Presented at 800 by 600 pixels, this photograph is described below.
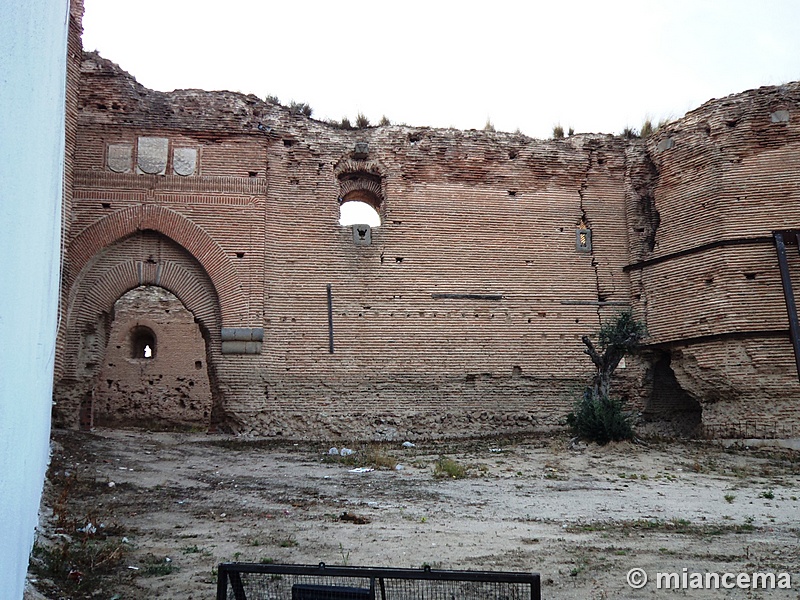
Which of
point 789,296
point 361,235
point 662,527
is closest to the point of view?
point 662,527

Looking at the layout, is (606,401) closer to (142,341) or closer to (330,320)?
(330,320)

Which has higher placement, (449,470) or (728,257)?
(728,257)

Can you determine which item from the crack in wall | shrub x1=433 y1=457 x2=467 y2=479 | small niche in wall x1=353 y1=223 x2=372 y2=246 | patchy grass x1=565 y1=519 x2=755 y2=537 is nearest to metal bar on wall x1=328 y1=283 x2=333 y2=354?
small niche in wall x1=353 y1=223 x2=372 y2=246

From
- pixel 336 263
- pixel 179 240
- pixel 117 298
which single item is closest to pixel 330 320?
pixel 336 263

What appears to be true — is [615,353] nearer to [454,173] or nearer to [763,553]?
[454,173]

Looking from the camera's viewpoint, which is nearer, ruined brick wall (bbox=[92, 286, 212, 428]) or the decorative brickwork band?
the decorative brickwork band

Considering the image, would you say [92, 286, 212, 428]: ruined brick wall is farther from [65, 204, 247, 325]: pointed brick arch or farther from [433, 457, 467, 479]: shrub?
[433, 457, 467, 479]: shrub

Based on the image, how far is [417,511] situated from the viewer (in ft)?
23.4

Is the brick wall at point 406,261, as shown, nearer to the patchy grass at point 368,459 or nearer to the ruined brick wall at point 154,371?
the patchy grass at point 368,459

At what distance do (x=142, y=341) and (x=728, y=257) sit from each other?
45.7 ft

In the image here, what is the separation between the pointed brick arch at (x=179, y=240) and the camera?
11.8m

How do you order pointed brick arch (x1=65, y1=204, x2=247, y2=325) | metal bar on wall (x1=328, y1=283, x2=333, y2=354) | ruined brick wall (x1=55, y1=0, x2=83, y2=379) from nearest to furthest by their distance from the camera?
1. ruined brick wall (x1=55, y1=0, x2=83, y2=379)
2. pointed brick arch (x1=65, y1=204, x2=247, y2=325)
3. metal bar on wall (x1=328, y1=283, x2=333, y2=354)

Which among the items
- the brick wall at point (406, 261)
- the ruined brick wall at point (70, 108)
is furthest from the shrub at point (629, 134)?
the ruined brick wall at point (70, 108)

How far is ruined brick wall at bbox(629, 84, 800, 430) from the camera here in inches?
449
